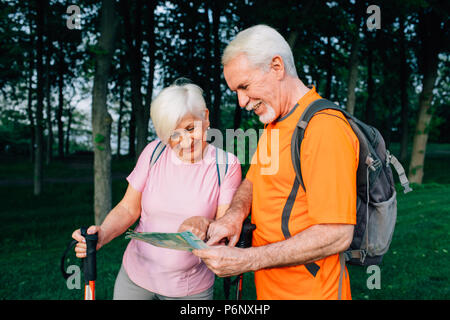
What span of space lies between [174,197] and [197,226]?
29cm

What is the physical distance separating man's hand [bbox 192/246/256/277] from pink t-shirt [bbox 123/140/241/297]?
24.4 inches

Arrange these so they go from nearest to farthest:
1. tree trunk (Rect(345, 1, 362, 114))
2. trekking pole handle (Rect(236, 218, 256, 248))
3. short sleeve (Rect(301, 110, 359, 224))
A: short sleeve (Rect(301, 110, 359, 224))
trekking pole handle (Rect(236, 218, 256, 248))
tree trunk (Rect(345, 1, 362, 114))

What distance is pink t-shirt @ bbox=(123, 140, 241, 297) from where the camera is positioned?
Result: 222 centimetres

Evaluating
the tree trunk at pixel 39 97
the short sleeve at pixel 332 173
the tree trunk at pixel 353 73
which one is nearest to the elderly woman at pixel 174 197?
the short sleeve at pixel 332 173

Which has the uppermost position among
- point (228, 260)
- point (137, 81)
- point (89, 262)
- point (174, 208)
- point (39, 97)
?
point (137, 81)

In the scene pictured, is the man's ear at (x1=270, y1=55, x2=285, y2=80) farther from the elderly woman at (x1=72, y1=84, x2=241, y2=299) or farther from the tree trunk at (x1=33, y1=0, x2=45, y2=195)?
the tree trunk at (x1=33, y1=0, x2=45, y2=195)

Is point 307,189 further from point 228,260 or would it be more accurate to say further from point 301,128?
point 228,260

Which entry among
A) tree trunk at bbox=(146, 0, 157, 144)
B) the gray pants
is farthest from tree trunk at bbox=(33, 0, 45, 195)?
the gray pants

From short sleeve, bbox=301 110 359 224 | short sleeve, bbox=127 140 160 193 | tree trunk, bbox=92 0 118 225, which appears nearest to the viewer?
short sleeve, bbox=301 110 359 224

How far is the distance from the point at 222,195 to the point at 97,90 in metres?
4.32

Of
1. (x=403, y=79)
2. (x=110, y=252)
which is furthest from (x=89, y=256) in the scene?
(x=403, y=79)

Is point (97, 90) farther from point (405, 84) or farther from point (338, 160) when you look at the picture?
point (405, 84)

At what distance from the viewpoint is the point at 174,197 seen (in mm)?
2252

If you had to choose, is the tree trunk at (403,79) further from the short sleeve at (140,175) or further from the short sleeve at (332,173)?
the short sleeve at (332,173)
